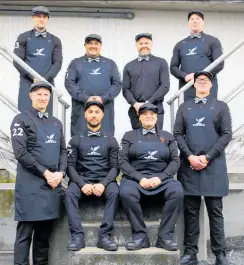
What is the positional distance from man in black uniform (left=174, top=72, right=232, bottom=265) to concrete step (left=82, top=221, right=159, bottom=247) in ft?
1.74

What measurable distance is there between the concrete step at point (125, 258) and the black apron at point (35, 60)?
6.86 feet

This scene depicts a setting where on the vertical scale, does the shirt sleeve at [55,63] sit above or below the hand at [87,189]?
above

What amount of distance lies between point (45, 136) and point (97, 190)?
2.44ft

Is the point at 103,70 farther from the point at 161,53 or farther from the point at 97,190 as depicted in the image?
the point at 161,53

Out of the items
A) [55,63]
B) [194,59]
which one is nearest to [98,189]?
[55,63]

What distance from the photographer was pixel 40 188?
205 inches

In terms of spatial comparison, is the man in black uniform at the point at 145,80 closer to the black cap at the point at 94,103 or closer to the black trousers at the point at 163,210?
the black cap at the point at 94,103

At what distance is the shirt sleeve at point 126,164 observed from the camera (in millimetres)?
5352

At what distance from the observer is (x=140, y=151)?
5.45 m

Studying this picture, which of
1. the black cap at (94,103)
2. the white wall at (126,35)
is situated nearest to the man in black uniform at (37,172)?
the black cap at (94,103)

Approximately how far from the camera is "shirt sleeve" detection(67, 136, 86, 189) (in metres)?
5.37

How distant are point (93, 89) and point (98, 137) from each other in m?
0.73

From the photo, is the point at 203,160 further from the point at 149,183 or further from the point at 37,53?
the point at 37,53

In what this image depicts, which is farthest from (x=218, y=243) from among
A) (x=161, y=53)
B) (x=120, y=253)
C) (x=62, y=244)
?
(x=161, y=53)
